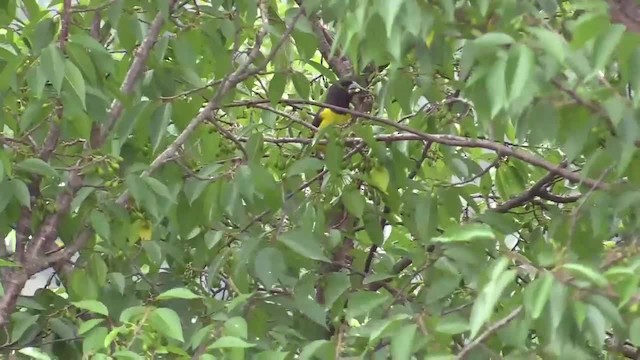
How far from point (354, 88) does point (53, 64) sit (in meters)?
0.99

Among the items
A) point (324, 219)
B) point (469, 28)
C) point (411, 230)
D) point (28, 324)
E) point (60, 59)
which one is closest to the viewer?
point (469, 28)

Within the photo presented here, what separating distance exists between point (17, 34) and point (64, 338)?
55cm

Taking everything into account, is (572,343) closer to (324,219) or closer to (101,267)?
(324,219)

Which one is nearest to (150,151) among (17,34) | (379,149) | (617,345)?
(17,34)

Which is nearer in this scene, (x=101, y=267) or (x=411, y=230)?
(x=101, y=267)

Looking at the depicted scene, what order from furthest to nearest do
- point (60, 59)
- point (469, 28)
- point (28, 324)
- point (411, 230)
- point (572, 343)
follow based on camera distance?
1. point (411, 230)
2. point (28, 324)
3. point (60, 59)
4. point (469, 28)
5. point (572, 343)

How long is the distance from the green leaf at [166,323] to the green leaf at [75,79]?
1.05ft

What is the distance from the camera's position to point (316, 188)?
161 cm

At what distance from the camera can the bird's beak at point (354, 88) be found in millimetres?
1945

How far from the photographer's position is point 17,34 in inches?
61.4

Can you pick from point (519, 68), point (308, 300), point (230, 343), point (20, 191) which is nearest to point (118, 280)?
point (20, 191)

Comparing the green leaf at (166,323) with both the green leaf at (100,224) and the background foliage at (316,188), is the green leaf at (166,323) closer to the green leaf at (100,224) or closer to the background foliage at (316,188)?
the background foliage at (316,188)

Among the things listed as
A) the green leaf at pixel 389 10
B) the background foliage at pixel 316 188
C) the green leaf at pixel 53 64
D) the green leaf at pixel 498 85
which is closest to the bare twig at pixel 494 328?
the background foliage at pixel 316 188

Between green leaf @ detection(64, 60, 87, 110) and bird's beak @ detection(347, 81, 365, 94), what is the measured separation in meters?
0.82
